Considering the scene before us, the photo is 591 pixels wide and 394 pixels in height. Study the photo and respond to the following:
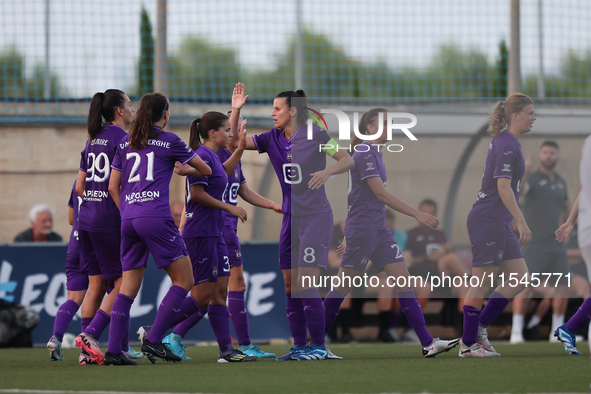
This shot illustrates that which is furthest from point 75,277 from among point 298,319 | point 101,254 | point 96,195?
point 298,319

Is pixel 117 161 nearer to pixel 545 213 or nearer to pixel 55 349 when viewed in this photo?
pixel 55 349

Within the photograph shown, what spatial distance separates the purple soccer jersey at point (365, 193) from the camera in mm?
6535

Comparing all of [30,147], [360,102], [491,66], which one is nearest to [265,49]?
[360,102]

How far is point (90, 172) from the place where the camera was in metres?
6.18

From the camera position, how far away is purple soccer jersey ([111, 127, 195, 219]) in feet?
18.3

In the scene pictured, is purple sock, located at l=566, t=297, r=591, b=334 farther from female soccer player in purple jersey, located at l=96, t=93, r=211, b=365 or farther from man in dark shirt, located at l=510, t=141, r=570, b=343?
female soccer player in purple jersey, located at l=96, t=93, r=211, b=365

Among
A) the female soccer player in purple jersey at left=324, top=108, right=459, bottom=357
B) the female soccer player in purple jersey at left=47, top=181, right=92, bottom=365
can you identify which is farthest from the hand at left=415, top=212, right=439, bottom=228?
the female soccer player in purple jersey at left=47, top=181, right=92, bottom=365

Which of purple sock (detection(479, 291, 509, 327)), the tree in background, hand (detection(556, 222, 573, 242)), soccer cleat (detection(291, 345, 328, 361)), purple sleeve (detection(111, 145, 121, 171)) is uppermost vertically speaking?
the tree in background

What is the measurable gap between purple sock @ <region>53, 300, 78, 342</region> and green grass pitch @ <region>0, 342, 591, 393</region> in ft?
0.79

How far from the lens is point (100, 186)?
6.12 m

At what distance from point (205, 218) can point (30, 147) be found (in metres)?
6.09

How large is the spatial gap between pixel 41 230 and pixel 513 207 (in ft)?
18.0

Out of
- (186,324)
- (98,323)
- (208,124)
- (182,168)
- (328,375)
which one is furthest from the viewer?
(186,324)

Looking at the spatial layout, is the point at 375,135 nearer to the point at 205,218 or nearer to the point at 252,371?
the point at 205,218
